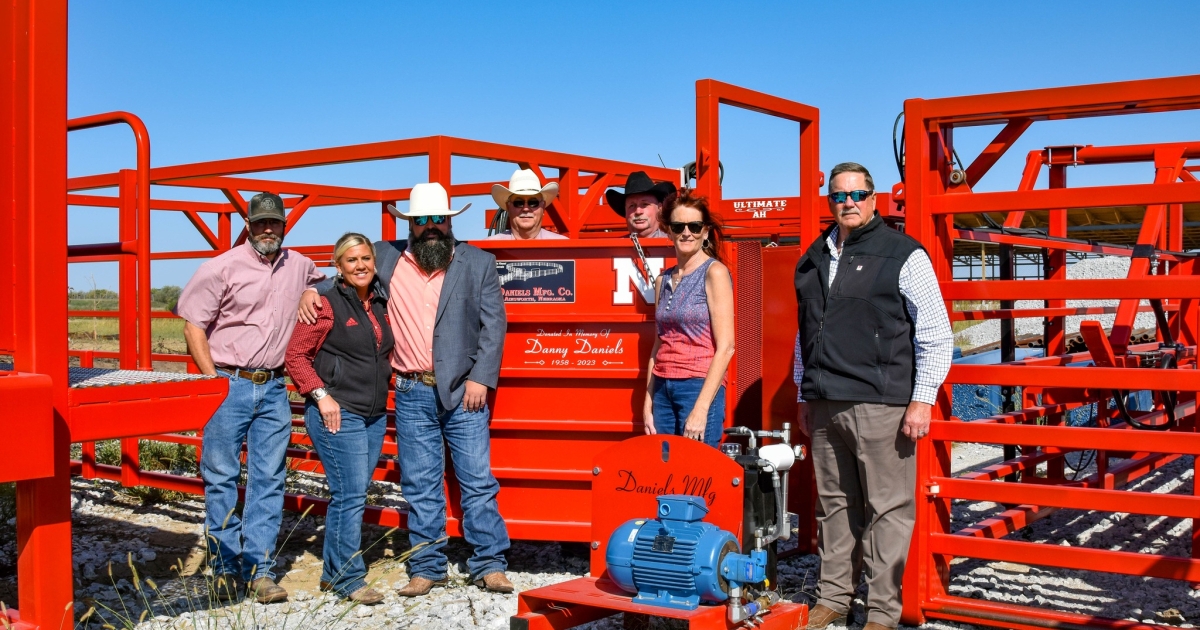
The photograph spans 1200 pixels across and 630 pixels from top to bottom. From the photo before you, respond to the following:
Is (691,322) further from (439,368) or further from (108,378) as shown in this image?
(108,378)

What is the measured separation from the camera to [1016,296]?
495cm

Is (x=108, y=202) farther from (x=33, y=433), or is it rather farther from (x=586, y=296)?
(x=33, y=433)

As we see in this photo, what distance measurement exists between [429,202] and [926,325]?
2.62 metres

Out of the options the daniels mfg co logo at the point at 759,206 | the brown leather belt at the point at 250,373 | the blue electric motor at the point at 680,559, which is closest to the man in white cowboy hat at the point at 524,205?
the brown leather belt at the point at 250,373

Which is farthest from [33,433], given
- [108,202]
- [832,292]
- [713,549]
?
[108,202]

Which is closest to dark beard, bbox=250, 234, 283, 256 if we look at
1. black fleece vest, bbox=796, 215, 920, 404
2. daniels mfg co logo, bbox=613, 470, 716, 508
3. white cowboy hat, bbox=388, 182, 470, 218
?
white cowboy hat, bbox=388, 182, 470, 218

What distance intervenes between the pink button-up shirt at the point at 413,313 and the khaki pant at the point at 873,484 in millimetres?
2021

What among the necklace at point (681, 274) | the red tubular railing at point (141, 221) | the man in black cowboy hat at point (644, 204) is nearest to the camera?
the red tubular railing at point (141, 221)

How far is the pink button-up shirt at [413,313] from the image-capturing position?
5719mm

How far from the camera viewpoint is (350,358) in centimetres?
562

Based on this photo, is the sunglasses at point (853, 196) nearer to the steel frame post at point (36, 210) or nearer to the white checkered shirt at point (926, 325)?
the white checkered shirt at point (926, 325)

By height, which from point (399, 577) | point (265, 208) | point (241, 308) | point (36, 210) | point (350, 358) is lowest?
point (399, 577)

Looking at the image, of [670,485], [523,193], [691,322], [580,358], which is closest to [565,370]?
[580,358]

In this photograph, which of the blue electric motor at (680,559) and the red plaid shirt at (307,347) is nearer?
the blue electric motor at (680,559)
